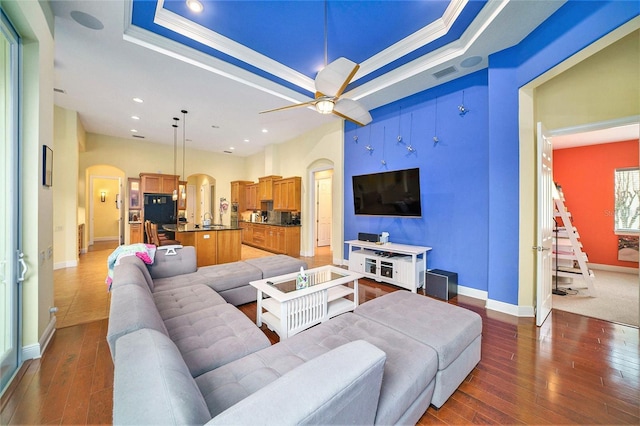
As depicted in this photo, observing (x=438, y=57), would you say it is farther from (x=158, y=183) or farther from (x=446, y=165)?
(x=158, y=183)

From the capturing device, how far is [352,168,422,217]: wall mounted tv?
422 centimetres

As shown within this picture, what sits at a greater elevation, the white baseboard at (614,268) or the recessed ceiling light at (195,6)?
the recessed ceiling light at (195,6)

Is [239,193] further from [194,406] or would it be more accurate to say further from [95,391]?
[194,406]

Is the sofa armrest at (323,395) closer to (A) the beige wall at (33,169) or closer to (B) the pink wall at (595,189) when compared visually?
(A) the beige wall at (33,169)

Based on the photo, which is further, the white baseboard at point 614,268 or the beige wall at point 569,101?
the white baseboard at point 614,268

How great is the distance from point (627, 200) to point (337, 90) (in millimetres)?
6744

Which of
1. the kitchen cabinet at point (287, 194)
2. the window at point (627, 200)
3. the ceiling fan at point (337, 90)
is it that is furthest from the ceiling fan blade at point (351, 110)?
the window at point (627, 200)

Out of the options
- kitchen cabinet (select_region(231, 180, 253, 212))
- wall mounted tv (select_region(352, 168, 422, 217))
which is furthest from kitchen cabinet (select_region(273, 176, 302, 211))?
wall mounted tv (select_region(352, 168, 422, 217))

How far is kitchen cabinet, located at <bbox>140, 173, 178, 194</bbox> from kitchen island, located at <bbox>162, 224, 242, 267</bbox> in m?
2.85

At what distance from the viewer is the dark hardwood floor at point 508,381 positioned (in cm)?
163

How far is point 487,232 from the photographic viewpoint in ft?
11.8

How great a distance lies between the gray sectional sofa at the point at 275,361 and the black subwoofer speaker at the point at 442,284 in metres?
1.54

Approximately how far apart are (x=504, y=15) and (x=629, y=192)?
17.2ft

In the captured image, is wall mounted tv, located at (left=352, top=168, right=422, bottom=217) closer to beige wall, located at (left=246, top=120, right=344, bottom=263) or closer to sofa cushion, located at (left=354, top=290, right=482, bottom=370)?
beige wall, located at (left=246, top=120, right=344, bottom=263)
